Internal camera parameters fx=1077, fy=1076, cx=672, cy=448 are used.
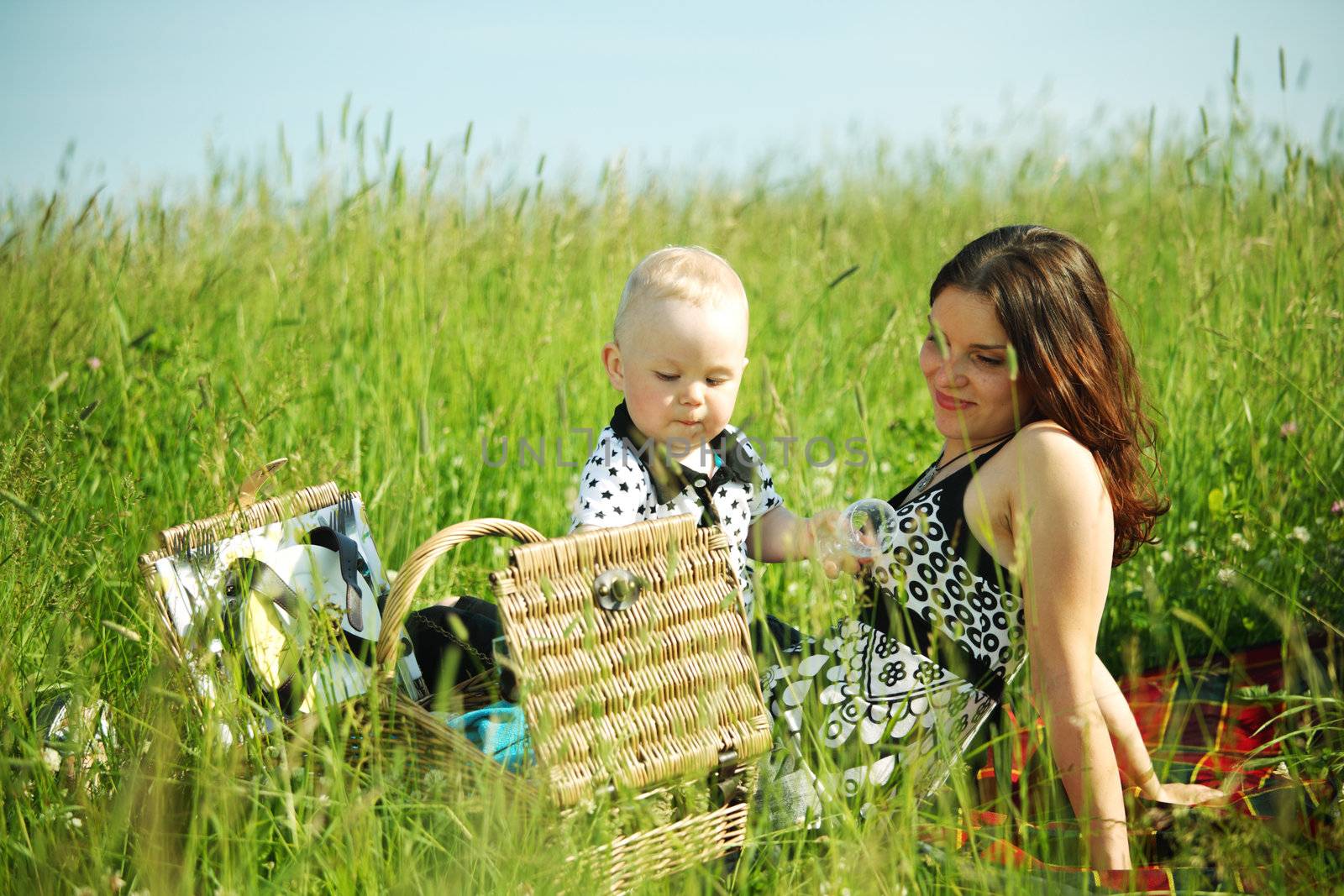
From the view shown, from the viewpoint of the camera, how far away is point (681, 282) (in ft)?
6.71

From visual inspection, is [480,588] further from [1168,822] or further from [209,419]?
[1168,822]

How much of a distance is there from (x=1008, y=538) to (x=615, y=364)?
2.74 feet

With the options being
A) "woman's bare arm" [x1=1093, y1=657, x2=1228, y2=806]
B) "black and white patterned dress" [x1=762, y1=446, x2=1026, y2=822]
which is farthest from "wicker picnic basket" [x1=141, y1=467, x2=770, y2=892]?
"woman's bare arm" [x1=1093, y1=657, x2=1228, y2=806]

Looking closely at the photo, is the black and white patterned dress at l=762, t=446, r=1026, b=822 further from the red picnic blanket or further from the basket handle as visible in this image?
the basket handle

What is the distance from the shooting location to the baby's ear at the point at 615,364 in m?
2.17

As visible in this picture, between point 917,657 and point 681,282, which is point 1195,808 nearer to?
point 917,657

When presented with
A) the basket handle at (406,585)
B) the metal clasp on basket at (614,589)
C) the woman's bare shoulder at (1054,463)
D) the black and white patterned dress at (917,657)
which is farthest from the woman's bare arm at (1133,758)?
the basket handle at (406,585)

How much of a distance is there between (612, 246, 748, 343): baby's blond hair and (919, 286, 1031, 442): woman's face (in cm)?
40

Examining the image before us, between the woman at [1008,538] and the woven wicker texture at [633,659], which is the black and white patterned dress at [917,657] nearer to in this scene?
the woman at [1008,538]

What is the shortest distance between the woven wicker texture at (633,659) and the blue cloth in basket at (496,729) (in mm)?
207

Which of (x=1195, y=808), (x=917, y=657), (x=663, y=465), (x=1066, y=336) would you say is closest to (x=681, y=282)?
(x=663, y=465)

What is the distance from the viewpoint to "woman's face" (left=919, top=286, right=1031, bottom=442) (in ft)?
6.63

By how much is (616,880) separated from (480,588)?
4.07 ft

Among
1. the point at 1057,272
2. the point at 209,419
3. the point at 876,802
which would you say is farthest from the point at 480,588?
the point at 1057,272
